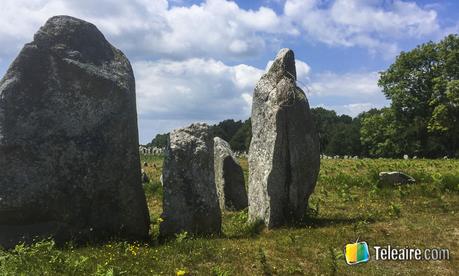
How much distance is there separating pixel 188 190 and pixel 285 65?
5.05 meters

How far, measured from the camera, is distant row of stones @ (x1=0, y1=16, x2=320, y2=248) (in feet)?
36.3

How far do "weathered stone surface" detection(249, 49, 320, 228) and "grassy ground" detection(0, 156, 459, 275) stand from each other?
2.02ft

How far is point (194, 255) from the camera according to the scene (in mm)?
10016

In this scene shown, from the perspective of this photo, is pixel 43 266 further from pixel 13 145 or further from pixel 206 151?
pixel 206 151

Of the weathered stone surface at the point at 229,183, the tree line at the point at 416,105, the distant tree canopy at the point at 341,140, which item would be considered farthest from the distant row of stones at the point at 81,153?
the distant tree canopy at the point at 341,140

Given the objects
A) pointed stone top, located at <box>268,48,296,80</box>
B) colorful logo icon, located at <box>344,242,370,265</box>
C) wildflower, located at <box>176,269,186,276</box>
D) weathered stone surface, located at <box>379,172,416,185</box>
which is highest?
pointed stone top, located at <box>268,48,296,80</box>

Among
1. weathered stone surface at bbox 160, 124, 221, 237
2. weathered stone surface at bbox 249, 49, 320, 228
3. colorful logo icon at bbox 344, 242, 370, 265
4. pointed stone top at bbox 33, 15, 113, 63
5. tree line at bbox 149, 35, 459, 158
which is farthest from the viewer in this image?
tree line at bbox 149, 35, 459, 158

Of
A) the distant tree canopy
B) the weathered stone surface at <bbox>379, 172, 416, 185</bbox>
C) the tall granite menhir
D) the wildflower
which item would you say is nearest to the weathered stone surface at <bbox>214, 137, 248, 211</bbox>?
the weathered stone surface at <bbox>379, 172, 416, 185</bbox>

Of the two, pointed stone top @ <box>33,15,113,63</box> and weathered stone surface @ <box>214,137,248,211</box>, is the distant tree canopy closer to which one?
weathered stone surface @ <box>214,137,248,211</box>

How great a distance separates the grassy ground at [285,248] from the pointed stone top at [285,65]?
4067 millimetres

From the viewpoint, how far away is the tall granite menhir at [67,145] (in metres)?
11.0

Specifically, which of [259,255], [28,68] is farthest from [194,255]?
[28,68]

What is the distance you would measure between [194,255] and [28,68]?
217 inches

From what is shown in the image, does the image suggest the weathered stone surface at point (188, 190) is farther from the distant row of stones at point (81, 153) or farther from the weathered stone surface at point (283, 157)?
the weathered stone surface at point (283, 157)
